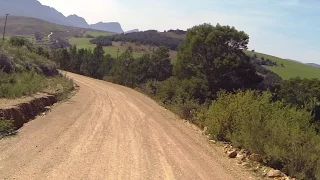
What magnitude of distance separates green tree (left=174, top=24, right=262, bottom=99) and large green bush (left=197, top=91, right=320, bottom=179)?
2180cm

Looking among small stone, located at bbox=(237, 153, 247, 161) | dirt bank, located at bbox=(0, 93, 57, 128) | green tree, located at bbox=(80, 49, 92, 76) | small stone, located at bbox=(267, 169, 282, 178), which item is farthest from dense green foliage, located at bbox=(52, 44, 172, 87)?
small stone, located at bbox=(267, 169, 282, 178)

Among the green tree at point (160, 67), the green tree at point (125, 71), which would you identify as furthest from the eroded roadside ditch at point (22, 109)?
the green tree at point (160, 67)

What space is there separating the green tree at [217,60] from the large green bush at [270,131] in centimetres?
2180

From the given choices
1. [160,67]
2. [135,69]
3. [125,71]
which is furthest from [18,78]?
[125,71]

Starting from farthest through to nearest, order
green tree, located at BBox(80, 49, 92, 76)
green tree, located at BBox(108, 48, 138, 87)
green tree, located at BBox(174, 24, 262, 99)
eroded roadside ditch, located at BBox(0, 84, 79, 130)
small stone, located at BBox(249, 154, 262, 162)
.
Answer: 1. green tree, located at BBox(80, 49, 92, 76)
2. green tree, located at BBox(108, 48, 138, 87)
3. green tree, located at BBox(174, 24, 262, 99)
4. eroded roadside ditch, located at BBox(0, 84, 79, 130)
5. small stone, located at BBox(249, 154, 262, 162)

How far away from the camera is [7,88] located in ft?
53.7

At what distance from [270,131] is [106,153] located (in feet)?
16.2

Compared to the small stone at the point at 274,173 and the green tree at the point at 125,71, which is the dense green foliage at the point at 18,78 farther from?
the green tree at the point at 125,71

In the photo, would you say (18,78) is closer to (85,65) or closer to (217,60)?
(217,60)

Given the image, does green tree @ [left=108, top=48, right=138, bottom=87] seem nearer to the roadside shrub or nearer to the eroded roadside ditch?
the roadside shrub

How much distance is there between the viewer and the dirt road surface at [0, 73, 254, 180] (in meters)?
8.32

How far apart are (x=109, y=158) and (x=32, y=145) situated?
7.68ft

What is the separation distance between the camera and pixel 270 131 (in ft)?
36.4

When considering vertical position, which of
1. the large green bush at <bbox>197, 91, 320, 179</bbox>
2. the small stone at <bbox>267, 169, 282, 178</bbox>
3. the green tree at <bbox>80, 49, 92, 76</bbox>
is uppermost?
the large green bush at <bbox>197, 91, 320, 179</bbox>
